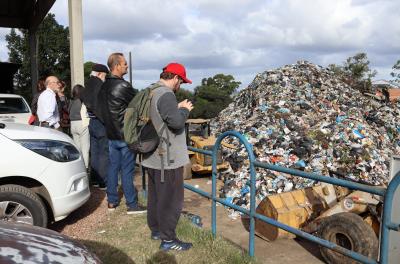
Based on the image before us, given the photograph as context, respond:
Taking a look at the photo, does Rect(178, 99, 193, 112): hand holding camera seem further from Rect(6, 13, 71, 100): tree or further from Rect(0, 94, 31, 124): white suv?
Rect(6, 13, 71, 100): tree

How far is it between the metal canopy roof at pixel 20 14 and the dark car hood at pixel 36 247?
13515mm

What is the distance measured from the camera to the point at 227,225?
613 cm

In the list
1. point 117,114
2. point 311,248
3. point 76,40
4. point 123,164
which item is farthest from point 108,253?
point 76,40

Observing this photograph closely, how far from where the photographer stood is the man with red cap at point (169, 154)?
12.9 feet

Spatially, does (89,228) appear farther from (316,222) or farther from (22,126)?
(316,222)

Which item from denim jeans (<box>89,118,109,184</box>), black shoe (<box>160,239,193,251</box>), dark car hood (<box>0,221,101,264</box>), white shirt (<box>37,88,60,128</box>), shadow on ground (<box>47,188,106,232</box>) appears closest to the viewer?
dark car hood (<box>0,221,101,264</box>)

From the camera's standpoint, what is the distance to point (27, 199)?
447cm

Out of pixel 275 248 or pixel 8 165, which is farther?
pixel 275 248

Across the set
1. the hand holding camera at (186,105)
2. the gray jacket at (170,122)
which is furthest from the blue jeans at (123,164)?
the hand holding camera at (186,105)

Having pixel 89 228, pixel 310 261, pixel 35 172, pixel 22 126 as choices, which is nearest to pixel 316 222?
pixel 310 261

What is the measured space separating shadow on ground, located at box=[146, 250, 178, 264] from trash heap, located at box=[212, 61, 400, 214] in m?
3.04

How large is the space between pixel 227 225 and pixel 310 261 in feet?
5.08

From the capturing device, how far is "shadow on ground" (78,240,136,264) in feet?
14.0

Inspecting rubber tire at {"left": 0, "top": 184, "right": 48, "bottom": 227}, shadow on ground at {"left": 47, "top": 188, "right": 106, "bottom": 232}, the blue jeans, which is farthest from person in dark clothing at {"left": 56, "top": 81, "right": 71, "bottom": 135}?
rubber tire at {"left": 0, "top": 184, "right": 48, "bottom": 227}
